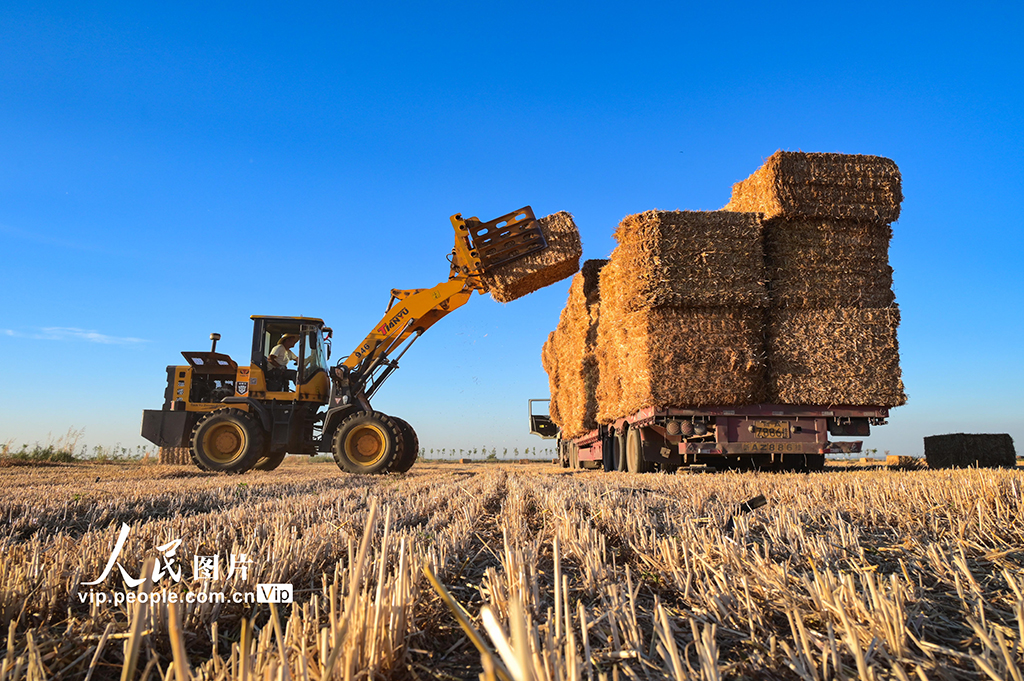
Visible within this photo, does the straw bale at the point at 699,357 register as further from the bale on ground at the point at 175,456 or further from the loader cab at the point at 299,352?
the bale on ground at the point at 175,456

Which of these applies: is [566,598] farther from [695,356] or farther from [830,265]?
[830,265]

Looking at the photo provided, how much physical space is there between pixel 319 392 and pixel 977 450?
1102 centimetres

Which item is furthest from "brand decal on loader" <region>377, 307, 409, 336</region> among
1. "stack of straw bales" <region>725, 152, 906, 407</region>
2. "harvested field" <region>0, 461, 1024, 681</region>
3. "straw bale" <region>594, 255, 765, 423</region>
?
"harvested field" <region>0, 461, 1024, 681</region>

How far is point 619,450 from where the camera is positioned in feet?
33.7

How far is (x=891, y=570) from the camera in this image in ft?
6.70

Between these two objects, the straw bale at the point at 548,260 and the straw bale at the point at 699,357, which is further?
the straw bale at the point at 548,260

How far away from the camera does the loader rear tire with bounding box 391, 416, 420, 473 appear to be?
369 inches

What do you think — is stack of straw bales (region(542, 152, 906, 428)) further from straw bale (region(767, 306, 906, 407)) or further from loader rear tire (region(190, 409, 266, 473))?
loader rear tire (region(190, 409, 266, 473))

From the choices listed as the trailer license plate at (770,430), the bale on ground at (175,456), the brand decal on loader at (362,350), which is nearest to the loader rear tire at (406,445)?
the brand decal on loader at (362,350)

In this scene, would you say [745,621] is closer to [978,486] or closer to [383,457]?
[978,486]

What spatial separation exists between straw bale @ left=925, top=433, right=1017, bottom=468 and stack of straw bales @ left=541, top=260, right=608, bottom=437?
583cm

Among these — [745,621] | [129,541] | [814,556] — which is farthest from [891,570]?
[129,541]

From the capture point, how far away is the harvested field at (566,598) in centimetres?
114

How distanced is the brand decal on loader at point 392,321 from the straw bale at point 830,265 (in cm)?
565
